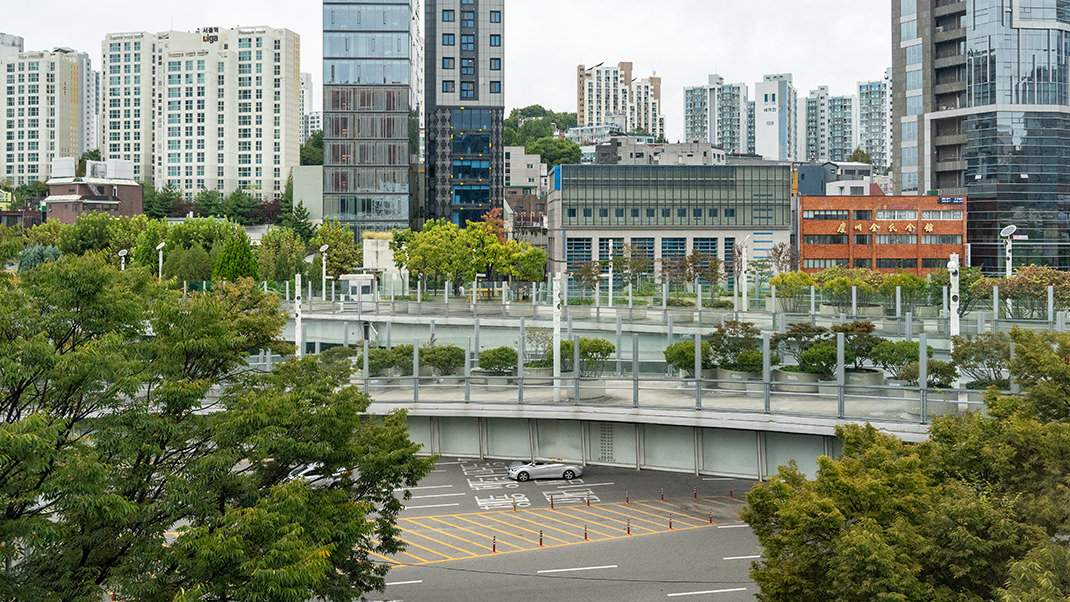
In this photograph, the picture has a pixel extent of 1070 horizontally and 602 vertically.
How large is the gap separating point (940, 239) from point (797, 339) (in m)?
76.3

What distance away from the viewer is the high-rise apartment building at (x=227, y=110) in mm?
180250

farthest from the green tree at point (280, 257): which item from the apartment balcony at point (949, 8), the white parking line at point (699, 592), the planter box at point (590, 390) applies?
the apartment balcony at point (949, 8)

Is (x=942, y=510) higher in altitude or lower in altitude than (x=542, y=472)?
higher

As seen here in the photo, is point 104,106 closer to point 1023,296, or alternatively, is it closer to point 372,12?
point 372,12

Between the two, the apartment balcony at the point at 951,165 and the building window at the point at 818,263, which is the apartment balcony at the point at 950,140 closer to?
the apartment balcony at the point at 951,165

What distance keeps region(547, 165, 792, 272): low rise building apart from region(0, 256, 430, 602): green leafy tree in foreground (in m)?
91.8

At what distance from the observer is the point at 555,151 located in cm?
17200

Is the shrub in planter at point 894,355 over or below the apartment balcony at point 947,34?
below

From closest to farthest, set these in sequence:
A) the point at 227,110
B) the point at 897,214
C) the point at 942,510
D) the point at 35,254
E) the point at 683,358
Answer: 1. the point at 942,510
2. the point at 683,358
3. the point at 35,254
4. the point at 897,214
5. the point at 227,110

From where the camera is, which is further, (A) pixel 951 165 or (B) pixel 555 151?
(B) pixel 555 151

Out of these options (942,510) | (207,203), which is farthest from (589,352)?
(207,203)

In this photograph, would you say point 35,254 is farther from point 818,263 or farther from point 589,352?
point 818,263

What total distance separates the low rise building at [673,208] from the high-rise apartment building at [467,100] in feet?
45.0

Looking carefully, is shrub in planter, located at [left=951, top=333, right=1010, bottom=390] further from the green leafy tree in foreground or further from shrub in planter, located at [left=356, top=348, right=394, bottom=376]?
shrub in planter, located at [left=356, top=348, right=394, bottom=376]
